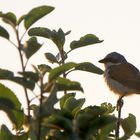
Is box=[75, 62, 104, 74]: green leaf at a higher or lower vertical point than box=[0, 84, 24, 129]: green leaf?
higher

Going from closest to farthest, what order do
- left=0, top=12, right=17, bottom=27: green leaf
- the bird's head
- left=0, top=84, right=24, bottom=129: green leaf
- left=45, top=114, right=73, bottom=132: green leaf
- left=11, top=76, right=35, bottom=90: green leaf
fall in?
left=45, top=114, right=73, bottom=132: green leaf
left=11, top=76, right=35, bottom=90: green leaf
left=0, top=84, right=24, bottom=129: green leaf
left=0, top=12, right=17, bottom=27: green leaf
the bird's head

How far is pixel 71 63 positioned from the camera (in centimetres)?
311

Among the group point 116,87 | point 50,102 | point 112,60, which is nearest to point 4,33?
point 50,102

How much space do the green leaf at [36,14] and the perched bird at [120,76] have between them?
8829 mm

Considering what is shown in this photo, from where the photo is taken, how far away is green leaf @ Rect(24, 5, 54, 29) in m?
3.40

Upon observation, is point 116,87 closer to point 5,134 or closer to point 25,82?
point 5,134

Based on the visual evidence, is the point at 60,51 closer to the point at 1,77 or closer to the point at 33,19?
the point at 33,19

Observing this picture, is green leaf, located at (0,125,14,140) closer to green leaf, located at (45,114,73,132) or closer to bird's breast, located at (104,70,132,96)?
green leaf, located at (45,114,73,132)

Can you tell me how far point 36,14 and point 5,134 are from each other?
2.42 feet

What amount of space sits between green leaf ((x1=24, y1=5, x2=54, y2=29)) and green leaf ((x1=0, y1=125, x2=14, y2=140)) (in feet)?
2.24

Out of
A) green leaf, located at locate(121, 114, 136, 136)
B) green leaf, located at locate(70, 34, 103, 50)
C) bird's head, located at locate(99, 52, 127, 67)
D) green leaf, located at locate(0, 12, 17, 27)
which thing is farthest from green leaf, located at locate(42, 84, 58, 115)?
bird's head, located at locate(99, 52, 127, 67)

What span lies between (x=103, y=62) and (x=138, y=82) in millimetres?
1586

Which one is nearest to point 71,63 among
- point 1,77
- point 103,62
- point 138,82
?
point 1,77

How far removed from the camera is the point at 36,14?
3455 millimetres
